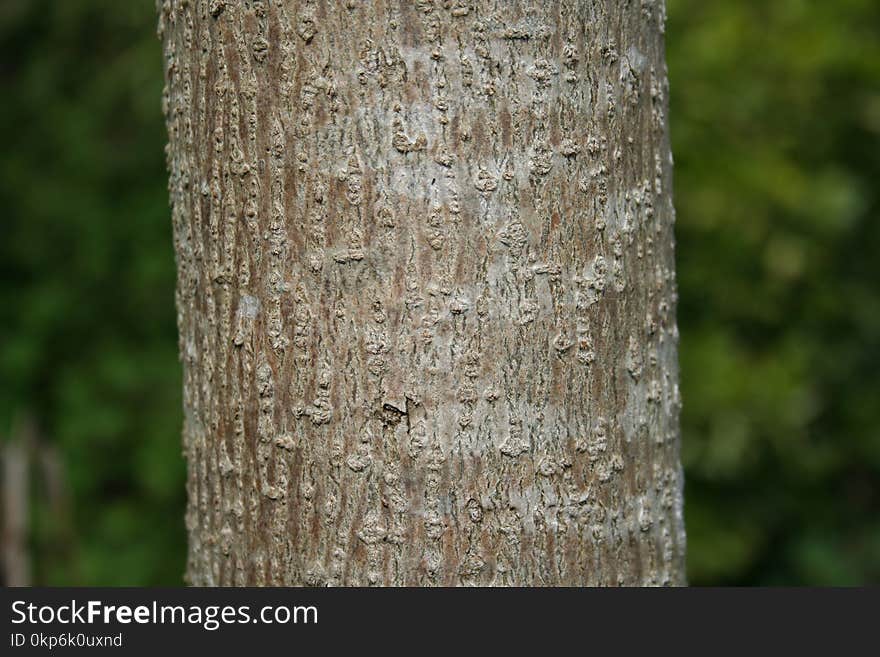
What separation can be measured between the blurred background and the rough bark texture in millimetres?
2009

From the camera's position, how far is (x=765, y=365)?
3.13 metres

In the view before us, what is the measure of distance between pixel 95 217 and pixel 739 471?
8.45 feet

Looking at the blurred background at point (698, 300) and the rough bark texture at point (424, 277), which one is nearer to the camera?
the rough bark texture at point (424, 277)

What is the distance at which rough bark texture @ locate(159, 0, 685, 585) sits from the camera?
94 cm

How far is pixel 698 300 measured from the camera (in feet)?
10.5

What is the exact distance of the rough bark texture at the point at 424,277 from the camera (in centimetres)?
94

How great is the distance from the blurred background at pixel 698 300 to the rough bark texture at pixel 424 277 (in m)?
2.01

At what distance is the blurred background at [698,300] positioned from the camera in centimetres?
308

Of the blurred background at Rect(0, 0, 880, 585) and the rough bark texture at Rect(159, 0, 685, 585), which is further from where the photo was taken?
the blurred background at Rect(0, 0, 880, 585)

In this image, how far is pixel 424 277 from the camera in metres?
0.95

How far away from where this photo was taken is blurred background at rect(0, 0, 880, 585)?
3.08 metres

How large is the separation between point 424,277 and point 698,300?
2405mm

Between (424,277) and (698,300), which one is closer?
(424,277)

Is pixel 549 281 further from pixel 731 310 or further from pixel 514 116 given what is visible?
pixel 731 310
